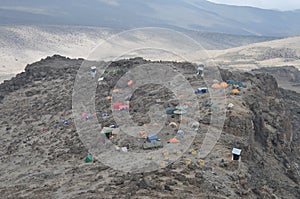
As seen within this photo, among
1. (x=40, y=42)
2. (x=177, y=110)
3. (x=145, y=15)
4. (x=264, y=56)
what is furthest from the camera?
(x=145, y=15)

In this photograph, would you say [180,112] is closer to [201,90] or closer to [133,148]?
[201,90]

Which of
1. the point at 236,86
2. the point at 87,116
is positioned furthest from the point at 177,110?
the point at 87,116

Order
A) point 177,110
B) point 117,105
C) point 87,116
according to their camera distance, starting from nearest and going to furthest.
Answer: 1. point 177,110
2. point 87,116
3. point 117,105

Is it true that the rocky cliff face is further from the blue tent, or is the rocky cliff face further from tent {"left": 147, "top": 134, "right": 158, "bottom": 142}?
tent {"left": 147, "top": 134, "right": 158, "bottom": 142}

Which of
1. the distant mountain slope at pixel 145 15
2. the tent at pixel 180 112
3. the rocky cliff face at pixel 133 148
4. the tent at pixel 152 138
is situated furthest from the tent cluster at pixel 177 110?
the distant mountain slope at pixel 145 15

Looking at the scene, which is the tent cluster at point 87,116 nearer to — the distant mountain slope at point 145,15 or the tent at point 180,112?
the tent at point 180,112

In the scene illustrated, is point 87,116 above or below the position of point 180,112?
below

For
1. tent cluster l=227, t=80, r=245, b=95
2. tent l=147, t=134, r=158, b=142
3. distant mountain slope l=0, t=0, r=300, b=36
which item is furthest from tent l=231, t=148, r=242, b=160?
distant mountain slope l=0, t=0, r=300, b=36
